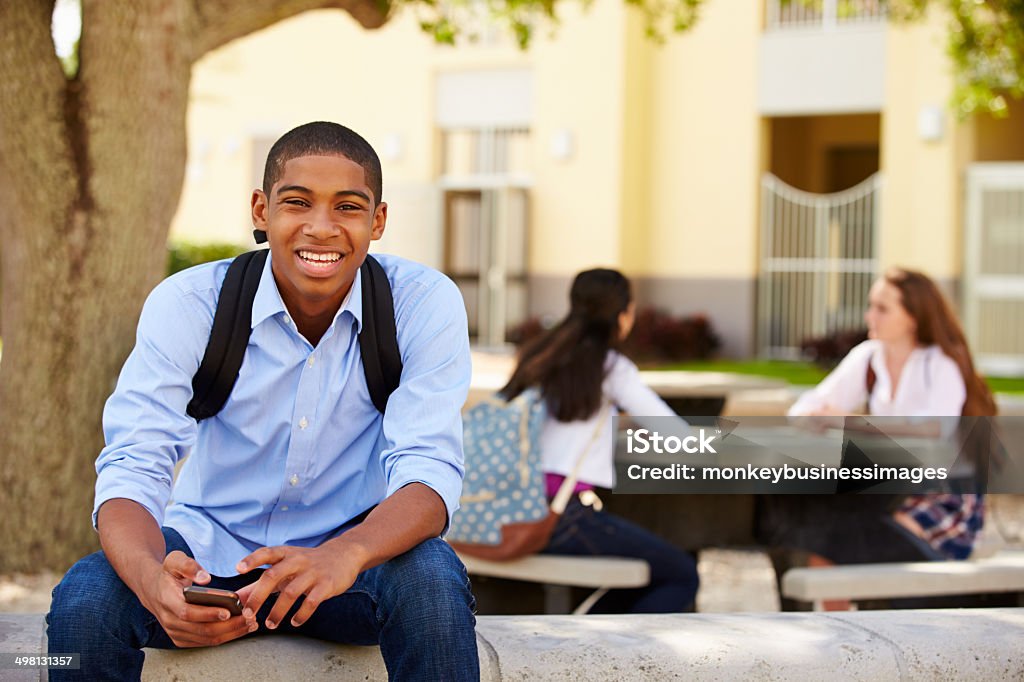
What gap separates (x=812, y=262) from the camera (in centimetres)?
1731

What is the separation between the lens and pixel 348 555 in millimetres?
2539

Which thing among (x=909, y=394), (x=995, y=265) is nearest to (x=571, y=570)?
(x=909, y=394)

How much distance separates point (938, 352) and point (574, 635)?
2.90 m

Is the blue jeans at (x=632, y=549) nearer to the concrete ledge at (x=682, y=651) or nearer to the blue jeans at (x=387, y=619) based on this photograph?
the concrete ledge at (x=682, y=651)

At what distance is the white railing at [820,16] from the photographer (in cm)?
1680

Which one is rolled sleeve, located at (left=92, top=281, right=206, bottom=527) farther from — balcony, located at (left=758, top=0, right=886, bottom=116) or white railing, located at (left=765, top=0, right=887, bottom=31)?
balcony, located at (left=758, top=0, right=886, bottom=116)

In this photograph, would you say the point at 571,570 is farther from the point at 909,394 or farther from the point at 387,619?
the point at 387,619

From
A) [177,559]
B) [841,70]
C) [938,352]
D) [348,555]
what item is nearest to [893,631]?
[348,555]

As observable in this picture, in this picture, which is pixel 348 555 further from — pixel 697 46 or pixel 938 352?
pixel 697 46

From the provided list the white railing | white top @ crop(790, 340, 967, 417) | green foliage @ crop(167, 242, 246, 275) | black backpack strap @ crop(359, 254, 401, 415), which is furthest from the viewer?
the white railing

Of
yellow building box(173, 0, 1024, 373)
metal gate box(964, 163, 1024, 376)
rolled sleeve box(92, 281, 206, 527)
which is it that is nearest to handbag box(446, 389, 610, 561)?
rolled sleeve box(92, 281, 206, 527)

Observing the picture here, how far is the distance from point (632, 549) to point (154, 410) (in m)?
2.29

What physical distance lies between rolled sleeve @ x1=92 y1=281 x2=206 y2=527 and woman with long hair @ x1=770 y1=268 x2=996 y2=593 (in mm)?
2924

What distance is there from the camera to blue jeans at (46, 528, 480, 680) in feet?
8.21
